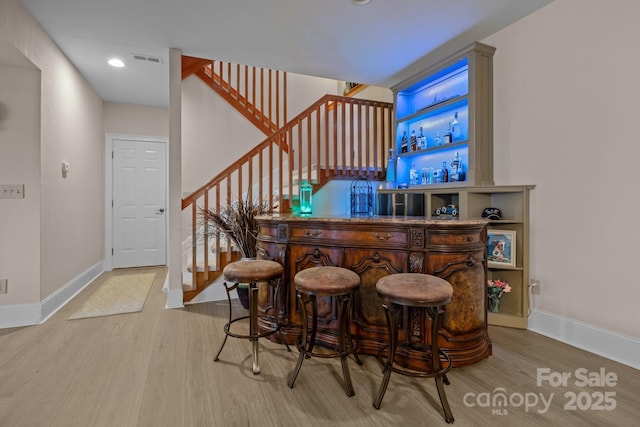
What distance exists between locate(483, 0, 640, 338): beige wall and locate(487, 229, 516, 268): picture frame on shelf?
0.56 feet

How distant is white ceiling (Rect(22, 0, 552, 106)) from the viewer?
2541mm

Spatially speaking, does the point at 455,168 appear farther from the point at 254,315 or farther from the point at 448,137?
the point at 254,315

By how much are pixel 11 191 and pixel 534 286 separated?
4585 mm

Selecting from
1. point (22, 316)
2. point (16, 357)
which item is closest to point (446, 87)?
point (16, 357)

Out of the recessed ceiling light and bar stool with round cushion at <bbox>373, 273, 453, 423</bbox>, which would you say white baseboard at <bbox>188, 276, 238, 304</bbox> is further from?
the recessed ceiling light

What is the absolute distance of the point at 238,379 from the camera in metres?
1.95

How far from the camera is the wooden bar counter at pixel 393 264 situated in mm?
2021

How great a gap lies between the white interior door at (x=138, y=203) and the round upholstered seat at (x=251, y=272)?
3.74 metres

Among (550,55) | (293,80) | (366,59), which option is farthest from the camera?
(293,80)

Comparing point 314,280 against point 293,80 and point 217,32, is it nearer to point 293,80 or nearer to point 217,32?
point 217,32

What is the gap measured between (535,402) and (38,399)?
8.86 ft

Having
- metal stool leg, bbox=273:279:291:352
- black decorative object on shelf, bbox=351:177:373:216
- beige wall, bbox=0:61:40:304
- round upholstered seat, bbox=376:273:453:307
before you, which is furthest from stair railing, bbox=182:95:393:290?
round upholstered seat, bbox=376:273:453:307

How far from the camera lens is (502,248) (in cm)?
280

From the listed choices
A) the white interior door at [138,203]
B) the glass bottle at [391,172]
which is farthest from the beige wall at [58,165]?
the glass bottle at [391,172]
